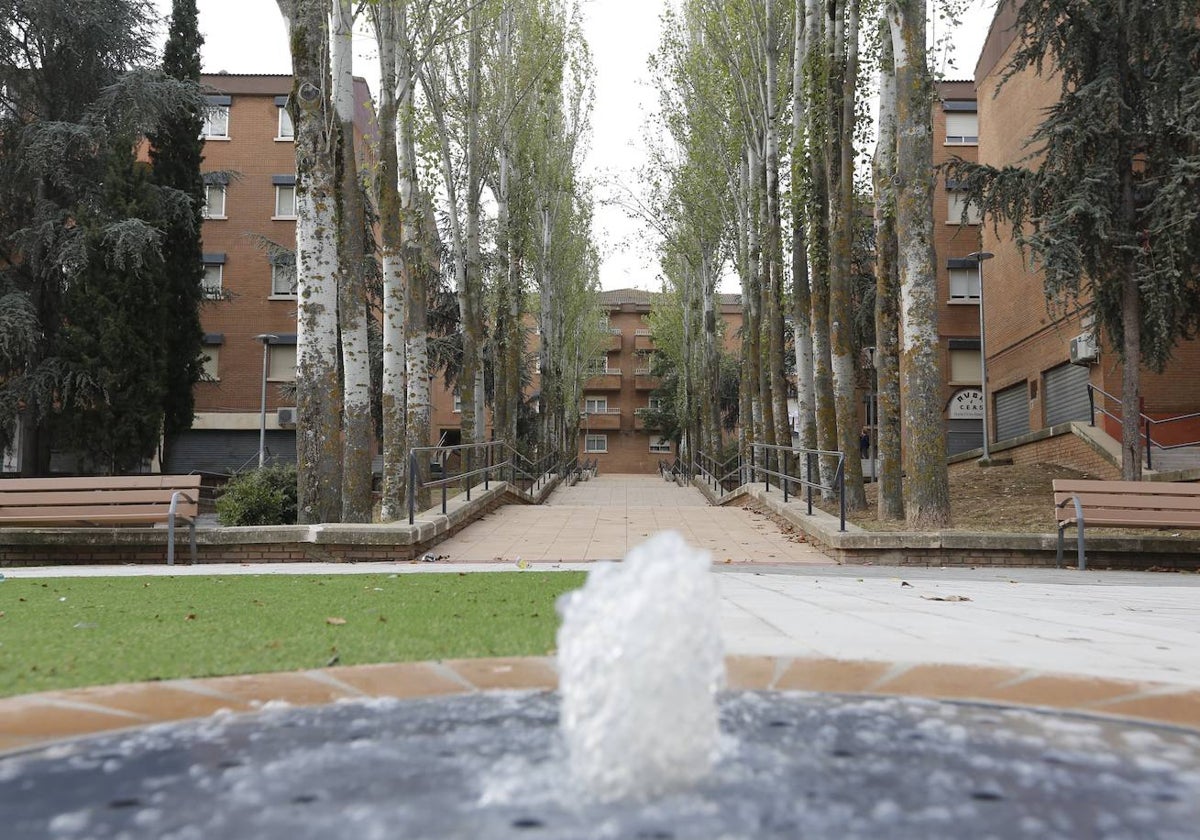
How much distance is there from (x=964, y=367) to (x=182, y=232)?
2677 cm

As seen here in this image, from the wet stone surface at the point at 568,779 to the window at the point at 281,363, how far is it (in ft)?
110

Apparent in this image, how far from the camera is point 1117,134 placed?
52.1 ft

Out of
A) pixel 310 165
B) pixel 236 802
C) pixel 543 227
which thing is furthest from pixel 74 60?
pixel 236 802

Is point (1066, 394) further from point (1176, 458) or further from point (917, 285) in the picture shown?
point (917, 285)

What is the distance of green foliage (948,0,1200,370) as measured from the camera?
48.7ft

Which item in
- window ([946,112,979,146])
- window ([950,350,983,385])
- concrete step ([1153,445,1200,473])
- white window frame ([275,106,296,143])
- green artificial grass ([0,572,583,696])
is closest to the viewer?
green artificial grass ([0,572,583,696])

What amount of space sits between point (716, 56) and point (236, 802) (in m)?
23.5

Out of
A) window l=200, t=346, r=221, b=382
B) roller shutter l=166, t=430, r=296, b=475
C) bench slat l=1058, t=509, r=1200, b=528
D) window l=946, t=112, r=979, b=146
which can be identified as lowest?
bench slat l=1058, t=509, r=1200, b=528

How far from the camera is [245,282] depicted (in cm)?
3584

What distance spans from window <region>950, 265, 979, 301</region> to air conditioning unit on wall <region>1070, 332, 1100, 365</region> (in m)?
13.5

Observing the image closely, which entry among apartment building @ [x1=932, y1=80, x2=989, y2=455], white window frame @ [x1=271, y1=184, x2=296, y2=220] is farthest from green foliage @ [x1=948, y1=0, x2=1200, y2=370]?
white window frame @ [x1=271, y1=184, x2=296, y2=220]

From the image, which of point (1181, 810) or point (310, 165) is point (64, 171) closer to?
point (310, 165)

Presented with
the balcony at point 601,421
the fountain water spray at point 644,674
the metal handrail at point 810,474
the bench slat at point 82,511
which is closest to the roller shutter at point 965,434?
the metal handrail at point 810,474

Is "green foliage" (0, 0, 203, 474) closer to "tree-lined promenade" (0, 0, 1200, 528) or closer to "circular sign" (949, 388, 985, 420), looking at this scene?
"tree-lined promenade" (0, 0, 1200, 528)
